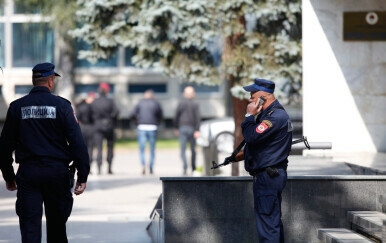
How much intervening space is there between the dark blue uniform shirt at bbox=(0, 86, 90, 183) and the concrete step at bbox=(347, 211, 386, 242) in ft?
8.70

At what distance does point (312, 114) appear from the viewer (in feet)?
42.5

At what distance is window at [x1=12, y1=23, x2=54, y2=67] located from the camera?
32106 millimetres

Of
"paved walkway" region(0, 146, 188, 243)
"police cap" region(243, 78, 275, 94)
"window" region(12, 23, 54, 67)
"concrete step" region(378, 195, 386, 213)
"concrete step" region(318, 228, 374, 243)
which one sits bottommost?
"paved walkway" region(0, 146, 188, 243)

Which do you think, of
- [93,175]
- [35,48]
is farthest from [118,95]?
[93,175]

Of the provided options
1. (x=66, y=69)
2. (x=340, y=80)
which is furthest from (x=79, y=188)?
Answer: (x=66, y=69)

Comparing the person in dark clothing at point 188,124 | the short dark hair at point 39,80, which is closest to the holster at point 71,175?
the short dark hair at point 39,80

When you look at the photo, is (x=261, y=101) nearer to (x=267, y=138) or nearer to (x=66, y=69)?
(x=267, y=138)

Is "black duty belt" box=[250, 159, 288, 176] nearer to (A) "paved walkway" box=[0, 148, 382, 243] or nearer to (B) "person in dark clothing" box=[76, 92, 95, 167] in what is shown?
(A) "paved walkway" box=[0, 148, 382, 243]

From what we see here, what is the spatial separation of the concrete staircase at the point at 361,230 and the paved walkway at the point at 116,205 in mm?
1573

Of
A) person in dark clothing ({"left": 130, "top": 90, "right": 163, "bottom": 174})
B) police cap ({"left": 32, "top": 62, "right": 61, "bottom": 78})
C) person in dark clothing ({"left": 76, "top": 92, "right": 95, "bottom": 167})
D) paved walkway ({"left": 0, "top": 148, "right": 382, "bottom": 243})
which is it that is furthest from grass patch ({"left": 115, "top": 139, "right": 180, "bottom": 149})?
police cap ({"left": 32, "top": 62, "right": 61, "bottom": 78})

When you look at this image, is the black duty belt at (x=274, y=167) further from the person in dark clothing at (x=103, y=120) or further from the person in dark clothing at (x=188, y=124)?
the person in dark clothing at (x=103, y=120)

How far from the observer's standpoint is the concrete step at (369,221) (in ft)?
25.0

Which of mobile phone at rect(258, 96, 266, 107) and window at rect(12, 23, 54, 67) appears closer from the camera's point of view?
mobile phone at rect(258, 96, 266, 107)

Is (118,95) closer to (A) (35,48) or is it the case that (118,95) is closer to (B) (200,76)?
(A) (35,48)
